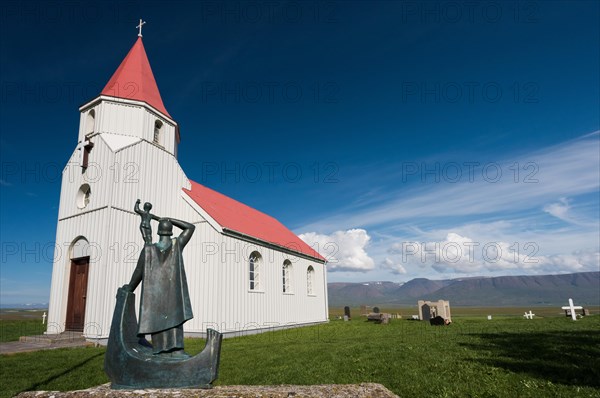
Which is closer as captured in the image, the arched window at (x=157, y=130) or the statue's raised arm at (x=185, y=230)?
the statue's raised arm at (x=185, y=230)

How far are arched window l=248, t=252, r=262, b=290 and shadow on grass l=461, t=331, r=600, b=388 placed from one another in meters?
10.3

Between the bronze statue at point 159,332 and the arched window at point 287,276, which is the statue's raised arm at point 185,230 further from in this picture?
the arched window at point 287,276

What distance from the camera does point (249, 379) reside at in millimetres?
7180

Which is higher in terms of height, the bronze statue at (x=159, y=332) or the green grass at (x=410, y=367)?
the bronze statue at (x=159, y=332)

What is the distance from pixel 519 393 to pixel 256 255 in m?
14.0

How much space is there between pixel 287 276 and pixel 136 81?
1307 centimetres

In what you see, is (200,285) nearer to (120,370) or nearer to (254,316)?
(254,316)

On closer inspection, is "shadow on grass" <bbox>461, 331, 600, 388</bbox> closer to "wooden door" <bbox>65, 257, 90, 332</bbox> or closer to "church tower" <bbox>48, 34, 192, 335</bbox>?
"church tower" <bbox>48, 34, 192, 335</bbox>

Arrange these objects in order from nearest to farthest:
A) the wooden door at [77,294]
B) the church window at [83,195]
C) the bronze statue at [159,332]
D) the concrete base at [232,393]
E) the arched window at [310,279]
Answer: the concrete base at [232,393] → the bronze statue at [159,332] → the wooden door at [77,294] → the church window at [83,195] → the arched window at [310,279]

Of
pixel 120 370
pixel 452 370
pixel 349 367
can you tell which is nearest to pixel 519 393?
pixel 452 370

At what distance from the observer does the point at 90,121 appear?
630 inches

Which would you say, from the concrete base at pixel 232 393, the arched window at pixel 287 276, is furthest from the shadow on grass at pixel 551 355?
the arched window at pixel 287 276

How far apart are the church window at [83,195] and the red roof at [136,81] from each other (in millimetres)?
4168

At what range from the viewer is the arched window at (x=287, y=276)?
21.0 metres
